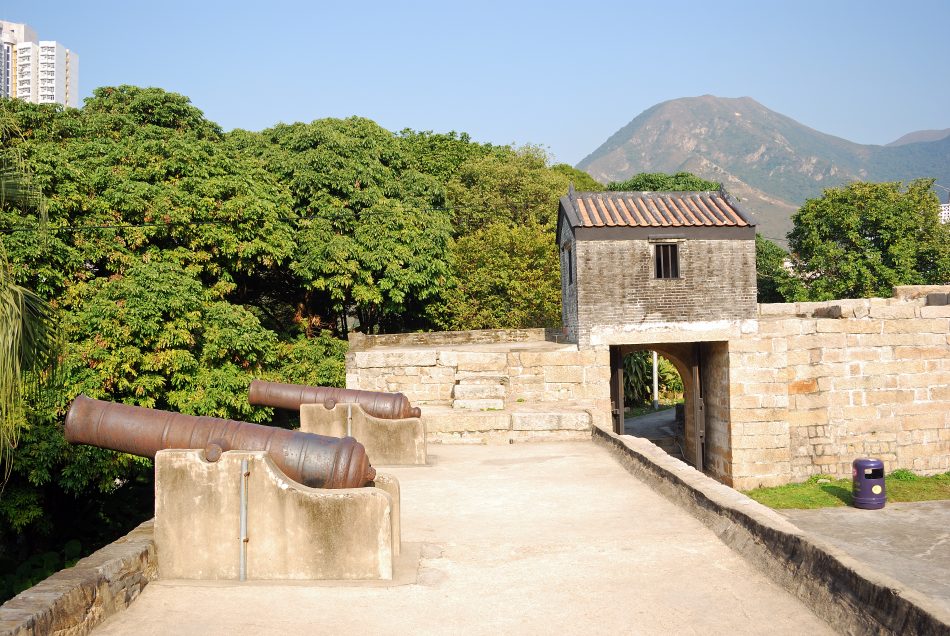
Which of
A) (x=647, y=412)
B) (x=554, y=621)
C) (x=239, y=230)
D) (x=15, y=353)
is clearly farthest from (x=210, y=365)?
(x=647, y=412)

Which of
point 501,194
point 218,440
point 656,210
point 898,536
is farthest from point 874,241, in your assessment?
point 218,440

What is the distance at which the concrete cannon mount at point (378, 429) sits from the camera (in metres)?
8.91

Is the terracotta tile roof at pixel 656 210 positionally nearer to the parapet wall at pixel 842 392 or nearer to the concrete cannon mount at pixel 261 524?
the parapet wall at pixel 842 392

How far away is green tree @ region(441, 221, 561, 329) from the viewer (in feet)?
77.0

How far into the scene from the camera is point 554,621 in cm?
402

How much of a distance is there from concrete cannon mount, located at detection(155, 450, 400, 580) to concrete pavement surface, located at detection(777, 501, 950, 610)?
719cm

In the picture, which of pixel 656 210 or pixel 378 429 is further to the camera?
pixel 656 210

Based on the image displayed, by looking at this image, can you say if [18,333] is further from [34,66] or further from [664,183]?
[34,66]

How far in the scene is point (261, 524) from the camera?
4.77m

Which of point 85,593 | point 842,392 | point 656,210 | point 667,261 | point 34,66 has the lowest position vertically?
point 842,392

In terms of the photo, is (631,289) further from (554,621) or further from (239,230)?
(554,621)

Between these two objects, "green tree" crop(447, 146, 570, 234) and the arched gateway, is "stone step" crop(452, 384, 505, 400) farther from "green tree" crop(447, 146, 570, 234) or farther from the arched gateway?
"green tree" crop(447, 146, 570, 234)

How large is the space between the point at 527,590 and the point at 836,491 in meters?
13.5

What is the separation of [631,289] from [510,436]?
613 cm
